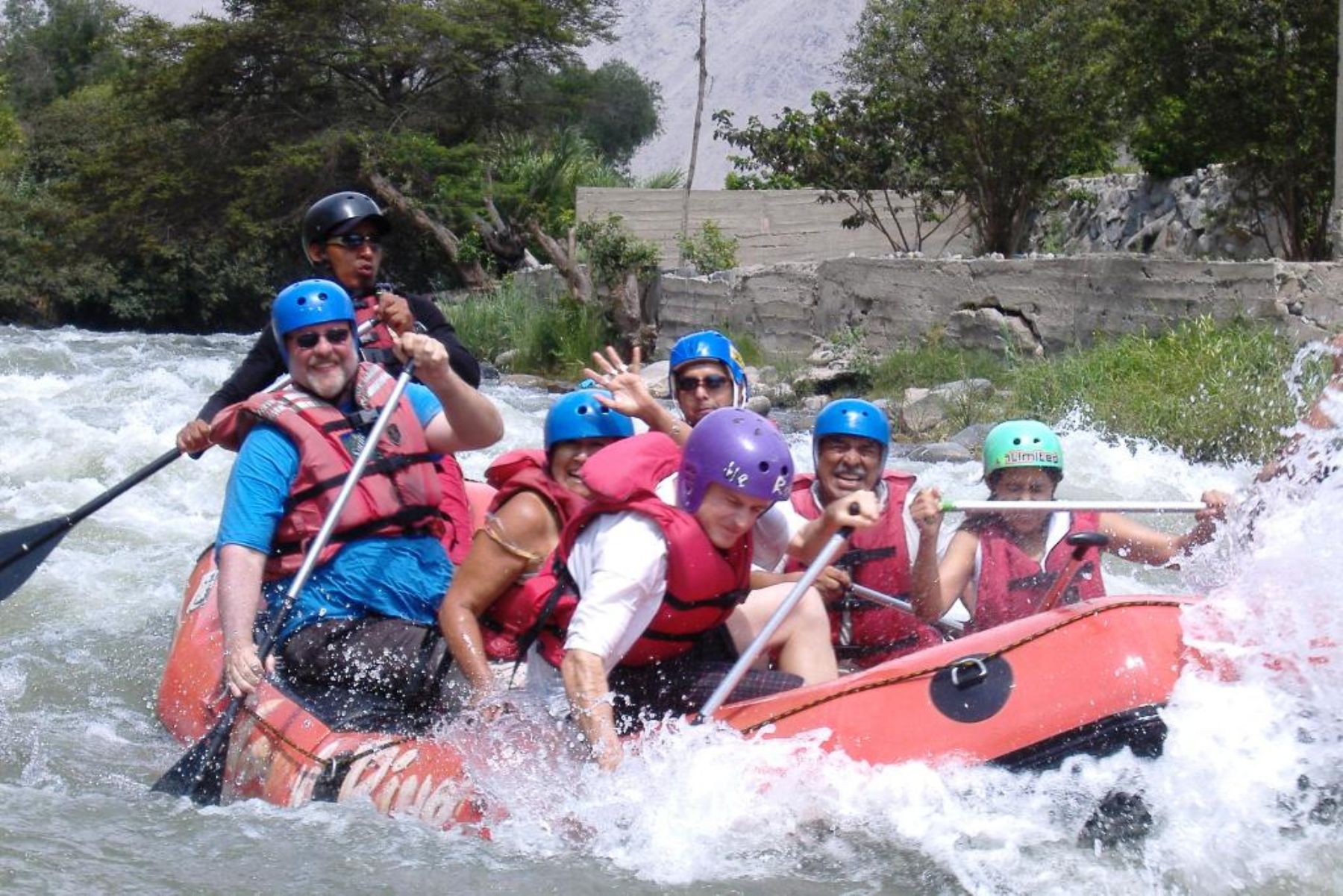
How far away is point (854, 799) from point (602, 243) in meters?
15.1

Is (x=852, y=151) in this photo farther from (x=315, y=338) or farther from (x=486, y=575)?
(x=486, y=575)

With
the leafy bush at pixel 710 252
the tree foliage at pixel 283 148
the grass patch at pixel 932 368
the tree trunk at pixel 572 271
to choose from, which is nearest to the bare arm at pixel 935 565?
the grass patch at pixel 932 368

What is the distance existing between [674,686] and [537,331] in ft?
46.6

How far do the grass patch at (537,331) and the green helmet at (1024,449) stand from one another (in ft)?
40.8

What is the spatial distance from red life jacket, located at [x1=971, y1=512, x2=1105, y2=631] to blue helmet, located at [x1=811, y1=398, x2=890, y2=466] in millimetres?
346

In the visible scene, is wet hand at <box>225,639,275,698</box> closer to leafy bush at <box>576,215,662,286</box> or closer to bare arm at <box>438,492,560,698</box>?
bare arm at <box>438,492,560,698</box>

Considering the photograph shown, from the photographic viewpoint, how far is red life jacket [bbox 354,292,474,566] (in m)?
4.37

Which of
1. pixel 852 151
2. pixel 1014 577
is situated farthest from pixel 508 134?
pixel 1014 577

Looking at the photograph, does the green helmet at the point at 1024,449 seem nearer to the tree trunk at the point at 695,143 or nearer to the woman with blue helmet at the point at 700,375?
the woman with blue helmet at the point at 700,375

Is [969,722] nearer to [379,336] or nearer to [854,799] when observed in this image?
[854,799]

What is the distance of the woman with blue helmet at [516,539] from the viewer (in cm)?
347

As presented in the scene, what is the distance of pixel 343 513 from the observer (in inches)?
154

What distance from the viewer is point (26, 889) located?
10.6 ft


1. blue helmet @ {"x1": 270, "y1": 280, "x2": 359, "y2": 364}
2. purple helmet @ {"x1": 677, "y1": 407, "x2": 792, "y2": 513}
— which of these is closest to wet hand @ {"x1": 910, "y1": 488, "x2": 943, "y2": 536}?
purple helmet @ {"x1": 677, "y1": 407, "x2": 792, "y2": 513}
